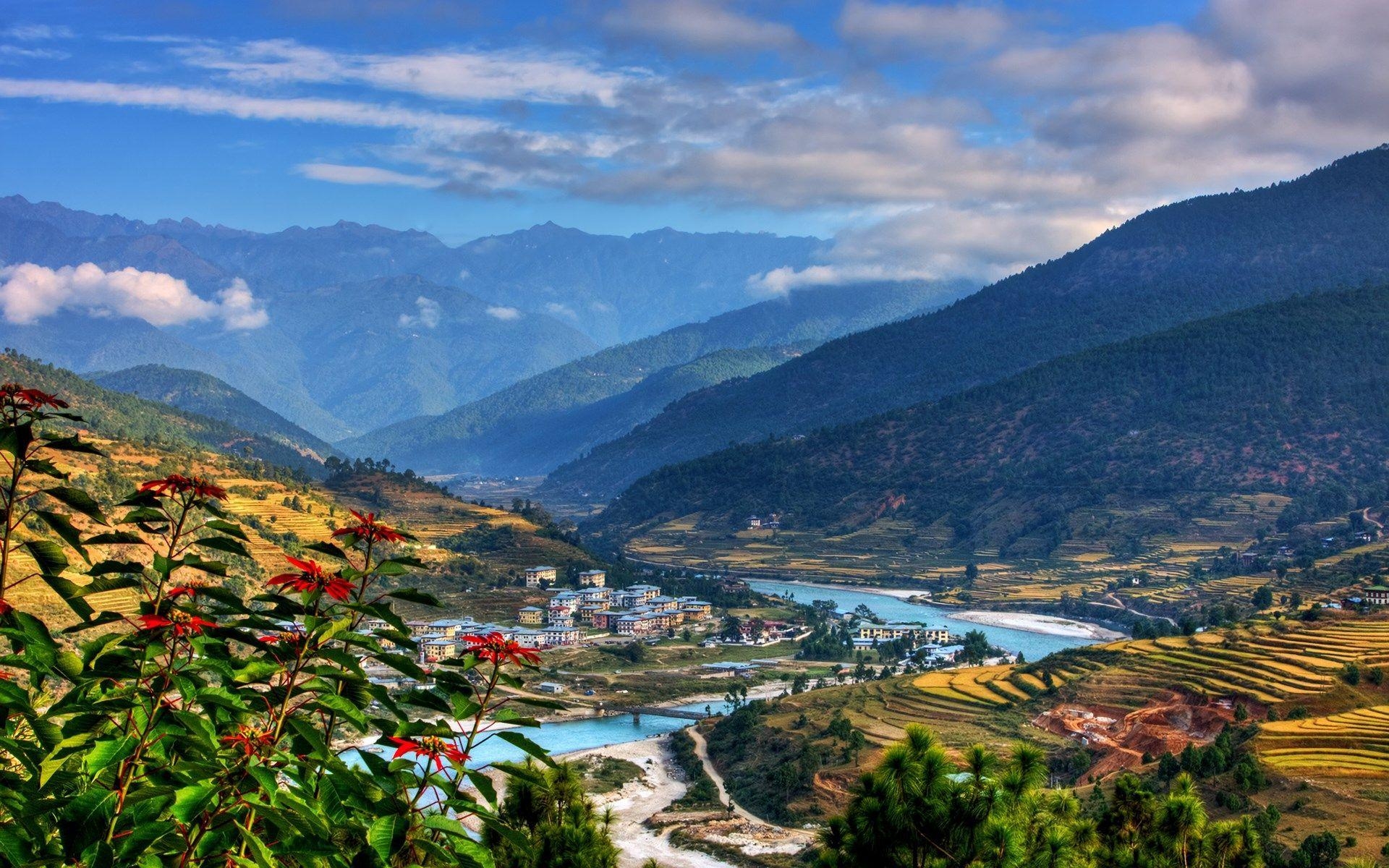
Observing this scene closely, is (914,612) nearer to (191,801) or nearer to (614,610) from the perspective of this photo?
(614,610)

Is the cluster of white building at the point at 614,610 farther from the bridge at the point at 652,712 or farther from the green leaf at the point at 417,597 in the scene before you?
the green leaf at the point at 417,597

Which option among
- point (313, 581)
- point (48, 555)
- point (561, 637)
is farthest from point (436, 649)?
point (313, 581)

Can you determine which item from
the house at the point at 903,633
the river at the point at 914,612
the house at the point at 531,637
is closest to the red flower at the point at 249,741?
the house at the point at 531,637

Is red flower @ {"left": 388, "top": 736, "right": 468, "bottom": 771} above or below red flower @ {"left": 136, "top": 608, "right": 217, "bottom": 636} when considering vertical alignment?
below

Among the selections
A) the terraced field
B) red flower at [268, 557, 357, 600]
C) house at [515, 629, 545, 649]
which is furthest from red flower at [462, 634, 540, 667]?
house at [515, 629, 545, 649]

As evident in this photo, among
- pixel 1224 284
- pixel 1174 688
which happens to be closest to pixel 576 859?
pixel 1174 688

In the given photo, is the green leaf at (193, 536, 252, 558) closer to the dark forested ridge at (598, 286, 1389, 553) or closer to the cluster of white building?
the cluster of white building
